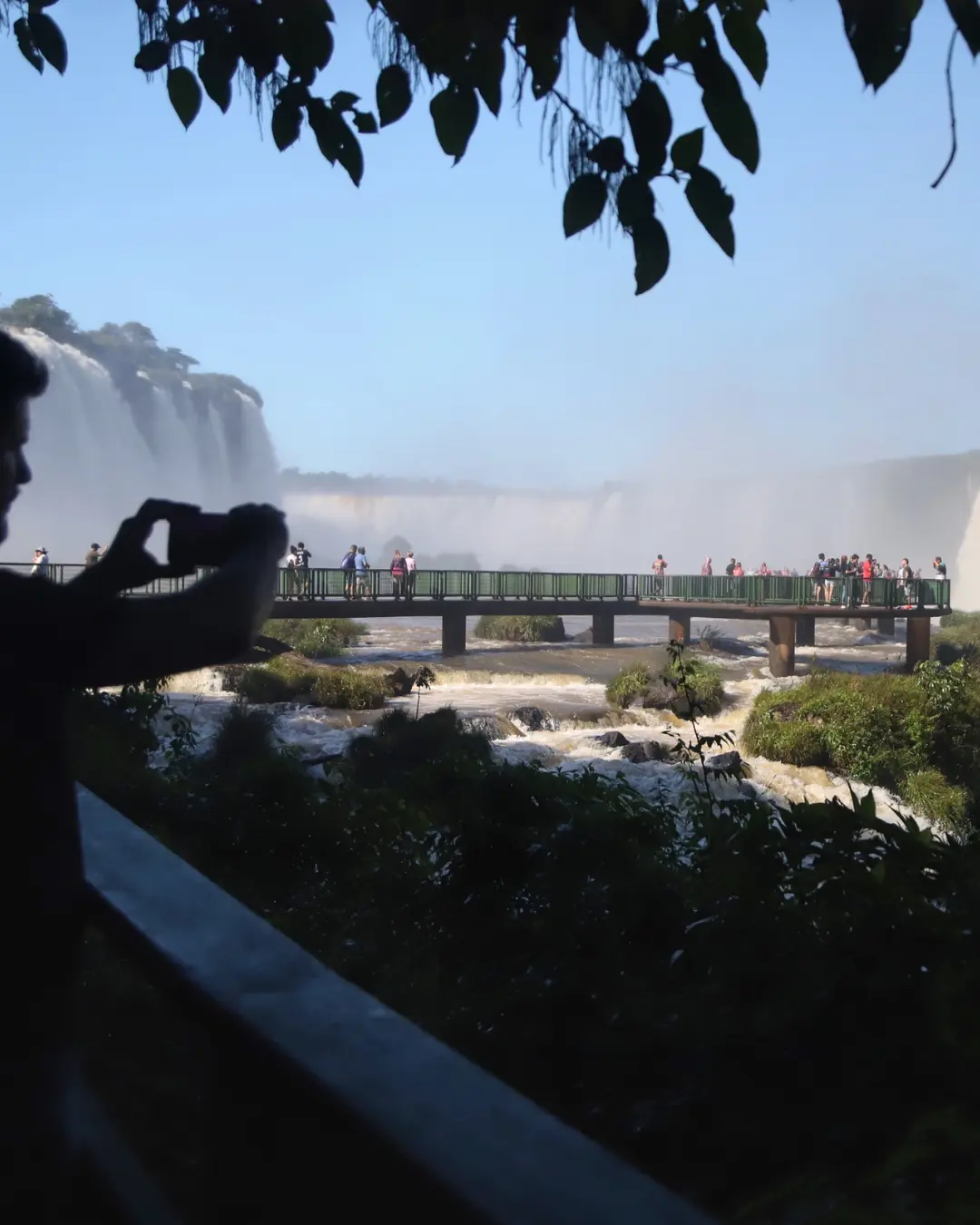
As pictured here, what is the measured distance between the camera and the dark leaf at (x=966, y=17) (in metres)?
1.62

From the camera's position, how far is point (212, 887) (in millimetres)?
1402

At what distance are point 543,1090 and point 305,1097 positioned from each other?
2130mm

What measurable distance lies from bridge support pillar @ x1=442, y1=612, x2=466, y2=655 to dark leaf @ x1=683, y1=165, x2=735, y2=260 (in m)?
23.5

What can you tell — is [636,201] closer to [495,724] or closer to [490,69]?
[490,69]

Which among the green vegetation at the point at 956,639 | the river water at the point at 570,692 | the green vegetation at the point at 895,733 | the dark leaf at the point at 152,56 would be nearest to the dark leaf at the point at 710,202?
the dark leaf at the point at 152,56

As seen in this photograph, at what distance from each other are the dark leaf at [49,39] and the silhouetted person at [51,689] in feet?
7.06

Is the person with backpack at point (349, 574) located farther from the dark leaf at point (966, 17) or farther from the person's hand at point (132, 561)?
the person's hand at point (132, 561)

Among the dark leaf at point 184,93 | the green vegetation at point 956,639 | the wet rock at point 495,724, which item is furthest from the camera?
the green vegetation at point 956,639

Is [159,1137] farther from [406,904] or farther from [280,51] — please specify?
[406,904]

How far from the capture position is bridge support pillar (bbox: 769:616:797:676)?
77.5 ft

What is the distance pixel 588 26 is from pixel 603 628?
27110 millimetres

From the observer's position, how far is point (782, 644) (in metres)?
25.0

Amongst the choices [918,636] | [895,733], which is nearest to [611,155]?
[895,733]

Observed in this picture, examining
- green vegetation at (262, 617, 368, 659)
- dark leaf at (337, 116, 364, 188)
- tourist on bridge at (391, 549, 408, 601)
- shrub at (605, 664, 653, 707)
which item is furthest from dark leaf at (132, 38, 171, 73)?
tourist on bridge at (391, 549, 408, 601)
